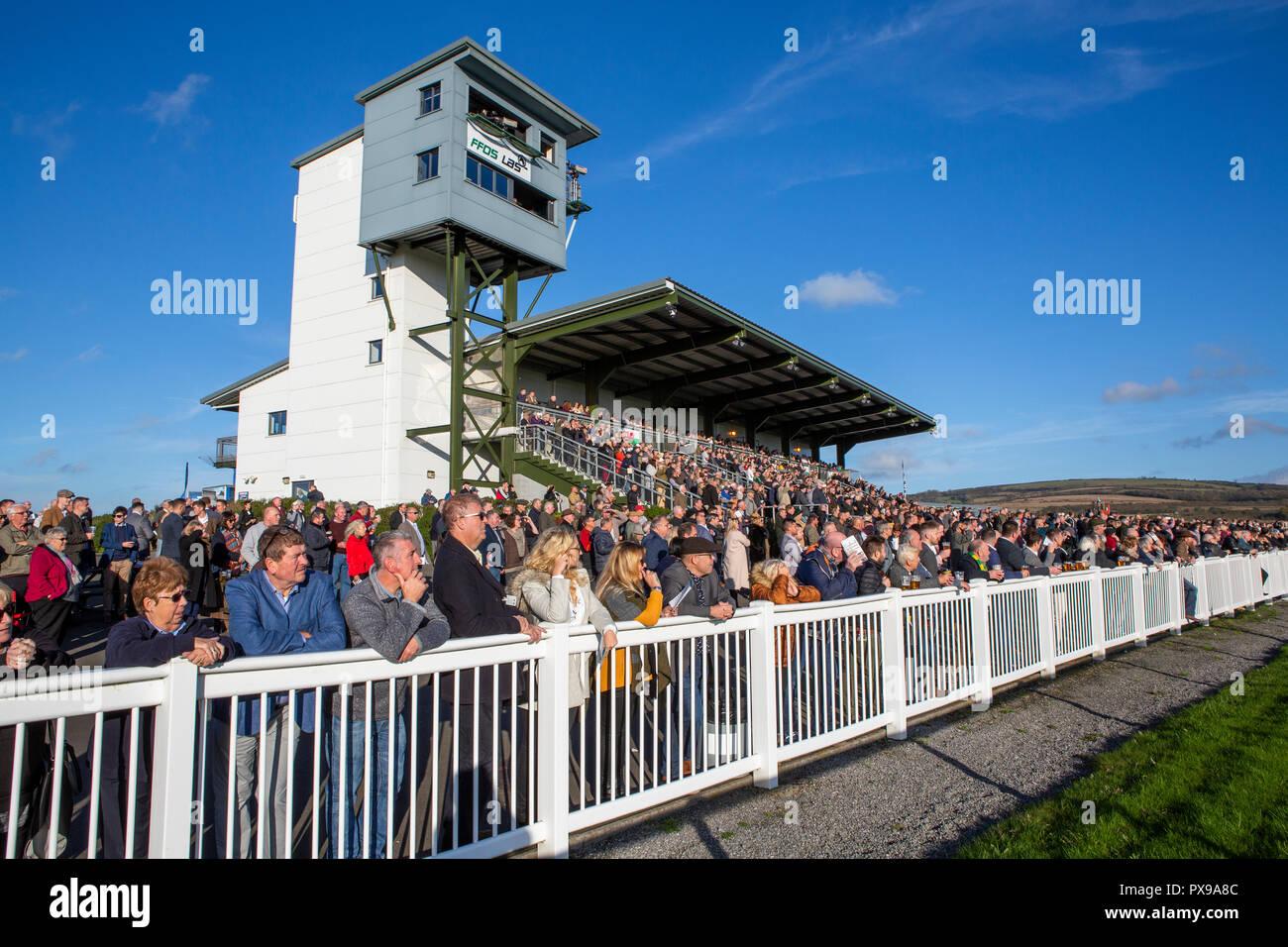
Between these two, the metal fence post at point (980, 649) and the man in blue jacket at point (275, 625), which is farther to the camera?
the metal fence post at point (980, 649)

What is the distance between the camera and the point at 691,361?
32.4m

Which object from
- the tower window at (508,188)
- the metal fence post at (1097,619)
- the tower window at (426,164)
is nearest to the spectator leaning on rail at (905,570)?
the metal fence post at (1097,619)

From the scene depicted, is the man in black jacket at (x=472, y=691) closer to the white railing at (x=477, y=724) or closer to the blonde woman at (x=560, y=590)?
the white railing at (x=477, y=724)

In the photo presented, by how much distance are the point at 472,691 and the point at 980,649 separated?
219 inches

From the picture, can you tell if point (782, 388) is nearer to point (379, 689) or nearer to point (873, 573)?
point (873, 573)

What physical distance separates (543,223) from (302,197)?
395 inches

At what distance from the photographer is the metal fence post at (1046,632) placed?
28.1ft

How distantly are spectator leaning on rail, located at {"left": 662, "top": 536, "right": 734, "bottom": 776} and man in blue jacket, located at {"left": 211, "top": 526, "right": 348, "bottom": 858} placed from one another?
2092mm

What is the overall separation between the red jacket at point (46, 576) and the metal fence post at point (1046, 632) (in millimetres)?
10699

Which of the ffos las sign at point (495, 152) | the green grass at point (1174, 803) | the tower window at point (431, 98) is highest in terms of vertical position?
the tower window at point (431, 98)

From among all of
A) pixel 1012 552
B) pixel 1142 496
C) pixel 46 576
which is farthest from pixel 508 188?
pixel 1142 496

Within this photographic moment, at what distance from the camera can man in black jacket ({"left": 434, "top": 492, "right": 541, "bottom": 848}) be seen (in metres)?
3.64
